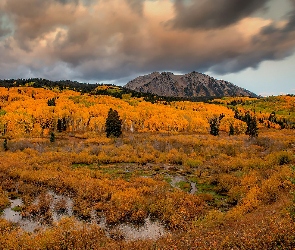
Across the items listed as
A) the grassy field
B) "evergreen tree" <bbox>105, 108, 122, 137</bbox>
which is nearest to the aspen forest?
the grassy field

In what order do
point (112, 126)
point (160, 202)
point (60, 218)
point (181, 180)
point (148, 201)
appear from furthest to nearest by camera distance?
point (112, 126) < point (181, 180) < point (148, 201) < point (160, 202) < point (60, 218)

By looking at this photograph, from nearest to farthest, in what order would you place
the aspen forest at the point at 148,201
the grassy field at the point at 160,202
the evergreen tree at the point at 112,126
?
1. the grassy field at the point at 160,202
2. the aspen forest at the point at 148,201
3. the evergreen tree at the point at 112,126

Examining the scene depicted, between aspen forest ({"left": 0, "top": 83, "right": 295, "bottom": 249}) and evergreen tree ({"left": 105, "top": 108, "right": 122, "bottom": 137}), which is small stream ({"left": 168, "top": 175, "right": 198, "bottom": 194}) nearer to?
aspen forest ({"left": 0, "top": 83, "right": 295, "bottom": 249})

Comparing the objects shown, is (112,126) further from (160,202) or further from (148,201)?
(160,202)

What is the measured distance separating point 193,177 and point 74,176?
66.1 feet

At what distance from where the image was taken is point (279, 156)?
42.6 metres

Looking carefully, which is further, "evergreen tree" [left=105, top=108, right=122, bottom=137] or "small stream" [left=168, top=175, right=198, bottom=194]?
"evergreen tree" [left=105, top=108, right=122, bottom=137]

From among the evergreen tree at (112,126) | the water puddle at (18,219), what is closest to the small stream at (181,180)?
the water puddle at (18,219)

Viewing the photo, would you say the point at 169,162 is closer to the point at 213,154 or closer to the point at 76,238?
the point at 213,154

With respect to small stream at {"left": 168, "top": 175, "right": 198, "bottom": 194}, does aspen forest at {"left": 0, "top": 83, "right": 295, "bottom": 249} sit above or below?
above

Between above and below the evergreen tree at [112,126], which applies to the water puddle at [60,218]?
below

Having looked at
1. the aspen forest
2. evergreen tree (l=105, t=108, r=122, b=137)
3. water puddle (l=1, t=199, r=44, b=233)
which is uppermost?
evergreen tree (l=105, t=108, r=122, b=137)

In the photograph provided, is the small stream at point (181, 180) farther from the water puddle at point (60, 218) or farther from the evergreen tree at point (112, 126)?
the evergreen tree at point (112, 126)

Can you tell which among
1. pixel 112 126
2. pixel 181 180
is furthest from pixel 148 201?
pixel 112 126
